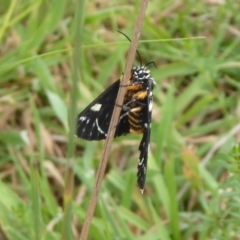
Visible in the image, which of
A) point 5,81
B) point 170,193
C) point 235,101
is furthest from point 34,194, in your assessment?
point 235,101

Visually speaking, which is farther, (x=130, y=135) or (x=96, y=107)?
(x=130, y=135)

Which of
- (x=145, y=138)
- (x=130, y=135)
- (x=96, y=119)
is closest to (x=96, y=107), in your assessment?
(x=96, y=119)

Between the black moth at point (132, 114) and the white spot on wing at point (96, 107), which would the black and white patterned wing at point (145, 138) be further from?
the white spot on wing at point (96, 107)

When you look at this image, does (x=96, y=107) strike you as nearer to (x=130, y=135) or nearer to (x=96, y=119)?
(x=96, y=119)

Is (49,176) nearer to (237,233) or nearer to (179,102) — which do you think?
(179,102)

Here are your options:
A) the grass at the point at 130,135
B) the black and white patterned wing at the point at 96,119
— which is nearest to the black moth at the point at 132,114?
the black and white patterned wing at the point at 96,119

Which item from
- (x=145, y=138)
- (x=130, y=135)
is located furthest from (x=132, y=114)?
(x=130, y=135)
